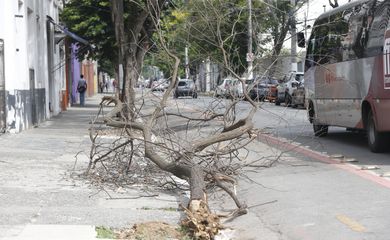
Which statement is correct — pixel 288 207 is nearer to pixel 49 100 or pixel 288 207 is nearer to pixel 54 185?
pixel 54 185

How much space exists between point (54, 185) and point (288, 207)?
3.77 metres

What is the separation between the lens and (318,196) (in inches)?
354

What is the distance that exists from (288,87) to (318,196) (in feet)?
82.1

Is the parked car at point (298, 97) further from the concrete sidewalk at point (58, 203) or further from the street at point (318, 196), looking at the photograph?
→ the concrete sidewalk at point (58, 203)

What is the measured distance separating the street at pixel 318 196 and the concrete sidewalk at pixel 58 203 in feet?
4.25

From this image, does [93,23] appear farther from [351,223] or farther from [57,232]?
[351,223]

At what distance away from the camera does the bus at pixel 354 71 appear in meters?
12.5

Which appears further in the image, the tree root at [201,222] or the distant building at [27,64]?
the distant building at [27,64]

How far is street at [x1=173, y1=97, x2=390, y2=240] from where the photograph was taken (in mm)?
7234

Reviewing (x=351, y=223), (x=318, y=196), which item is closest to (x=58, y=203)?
(x=318, y=196)

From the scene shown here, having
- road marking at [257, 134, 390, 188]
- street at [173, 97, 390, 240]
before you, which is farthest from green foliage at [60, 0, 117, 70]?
street at [173, 97, 390, 240]

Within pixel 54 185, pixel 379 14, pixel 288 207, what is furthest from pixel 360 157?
pixel 54 185

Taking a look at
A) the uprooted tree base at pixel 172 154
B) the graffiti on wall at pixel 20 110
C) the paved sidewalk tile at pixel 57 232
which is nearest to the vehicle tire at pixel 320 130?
the uprooted tree base at pixel 172 154

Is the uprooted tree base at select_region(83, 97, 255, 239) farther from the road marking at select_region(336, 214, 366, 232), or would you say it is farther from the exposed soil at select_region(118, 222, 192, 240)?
the road marking at select_region(336, 214, 366, 232)
